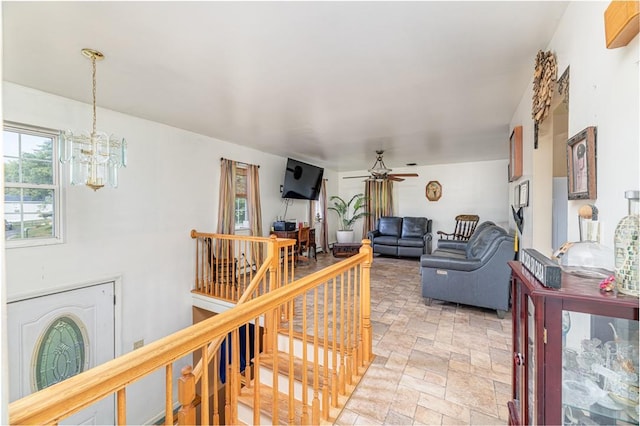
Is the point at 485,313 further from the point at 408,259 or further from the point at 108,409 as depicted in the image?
the point at 108,409

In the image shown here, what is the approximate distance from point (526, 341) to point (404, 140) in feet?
12.2

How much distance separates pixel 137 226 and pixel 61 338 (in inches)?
50.8

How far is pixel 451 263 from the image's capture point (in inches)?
130

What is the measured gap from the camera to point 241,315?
3.50 feet

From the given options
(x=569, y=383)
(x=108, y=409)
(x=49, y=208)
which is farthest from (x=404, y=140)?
(x=108, y=409)

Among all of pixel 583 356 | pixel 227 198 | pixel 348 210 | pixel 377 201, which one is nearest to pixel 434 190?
pixel 377 201

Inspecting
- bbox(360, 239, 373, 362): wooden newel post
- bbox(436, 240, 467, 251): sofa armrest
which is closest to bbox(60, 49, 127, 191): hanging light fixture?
bbox(360, 239, 373, 362): wooden newel post

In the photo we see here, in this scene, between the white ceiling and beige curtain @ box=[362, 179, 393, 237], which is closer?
the white ceiling

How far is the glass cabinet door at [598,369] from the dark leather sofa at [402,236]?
5.33 metres

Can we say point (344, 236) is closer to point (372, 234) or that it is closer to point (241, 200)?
point (372, 234)

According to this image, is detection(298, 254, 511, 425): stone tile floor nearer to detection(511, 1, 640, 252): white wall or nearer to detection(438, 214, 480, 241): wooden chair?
detection(511, 1, 640, 252): white wall

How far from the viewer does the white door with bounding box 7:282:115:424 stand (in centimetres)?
250

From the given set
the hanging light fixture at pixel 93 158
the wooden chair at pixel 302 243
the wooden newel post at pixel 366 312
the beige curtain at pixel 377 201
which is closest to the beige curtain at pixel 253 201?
the wooden chair at pixel 302 243

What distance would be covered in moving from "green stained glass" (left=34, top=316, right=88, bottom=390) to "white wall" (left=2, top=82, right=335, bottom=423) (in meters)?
0.38
